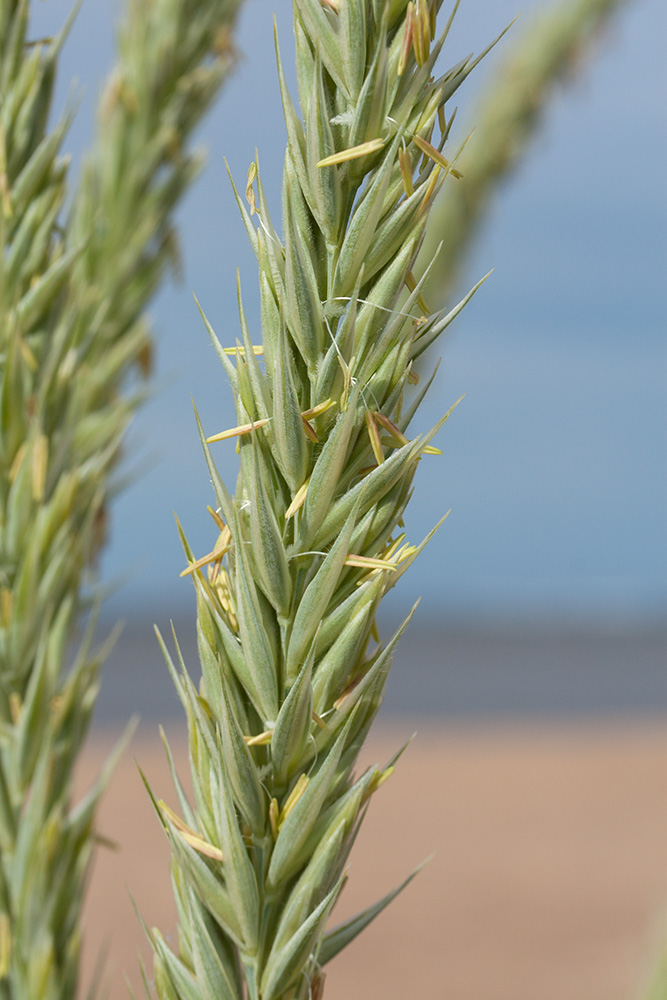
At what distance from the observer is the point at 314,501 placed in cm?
54

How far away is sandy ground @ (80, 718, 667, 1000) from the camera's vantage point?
7.29 meters

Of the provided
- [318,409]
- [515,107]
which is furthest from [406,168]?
[515,107]

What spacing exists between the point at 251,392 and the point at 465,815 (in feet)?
38.8

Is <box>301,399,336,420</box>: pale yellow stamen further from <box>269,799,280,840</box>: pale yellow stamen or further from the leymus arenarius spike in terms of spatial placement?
<box>269,799,280,840</box>: pale yellow stamen

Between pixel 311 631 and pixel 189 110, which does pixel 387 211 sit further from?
pixel 189 110

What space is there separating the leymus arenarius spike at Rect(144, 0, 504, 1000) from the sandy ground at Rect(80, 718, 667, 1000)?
3995mm

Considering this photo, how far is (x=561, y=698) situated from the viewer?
22.4 metres

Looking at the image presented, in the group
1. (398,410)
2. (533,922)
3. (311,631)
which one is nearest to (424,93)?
(398,410)

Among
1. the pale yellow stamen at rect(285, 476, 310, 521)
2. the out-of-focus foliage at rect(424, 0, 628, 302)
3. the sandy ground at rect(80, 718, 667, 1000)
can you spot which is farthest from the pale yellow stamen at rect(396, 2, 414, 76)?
the sandy ground at rect(80, 718, 667, 1000)

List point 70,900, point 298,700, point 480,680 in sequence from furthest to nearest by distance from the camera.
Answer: point 480,680
point 70,900
point 298,700

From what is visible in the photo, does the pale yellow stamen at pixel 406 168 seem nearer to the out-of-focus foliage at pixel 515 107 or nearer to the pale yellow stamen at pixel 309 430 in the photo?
the pale yellow stamen at pixel 309 430

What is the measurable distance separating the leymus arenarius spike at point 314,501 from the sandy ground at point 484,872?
399 centimetres

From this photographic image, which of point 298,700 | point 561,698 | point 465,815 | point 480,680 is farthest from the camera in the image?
point 480,680

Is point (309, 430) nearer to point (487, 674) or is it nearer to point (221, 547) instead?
point (221, 547)
